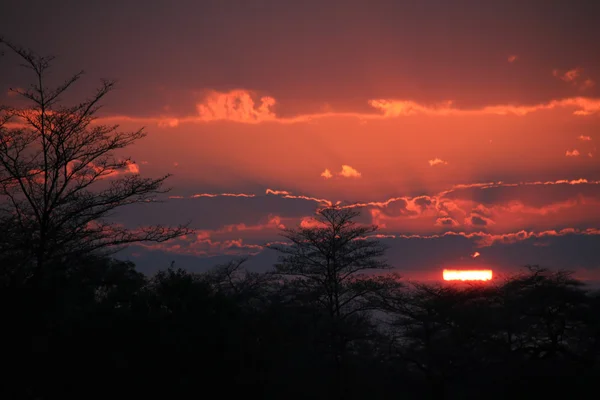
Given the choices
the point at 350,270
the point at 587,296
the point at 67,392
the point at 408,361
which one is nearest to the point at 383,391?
the point at 408,361

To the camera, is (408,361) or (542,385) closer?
(542,385)

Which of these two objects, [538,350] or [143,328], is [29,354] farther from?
[538,350]

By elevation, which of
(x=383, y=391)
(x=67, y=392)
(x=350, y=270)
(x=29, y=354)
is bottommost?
(x=383, y=391)

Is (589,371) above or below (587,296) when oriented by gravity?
below

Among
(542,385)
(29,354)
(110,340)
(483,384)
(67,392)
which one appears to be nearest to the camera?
(29,354)

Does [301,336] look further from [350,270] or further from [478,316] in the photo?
[478,316]

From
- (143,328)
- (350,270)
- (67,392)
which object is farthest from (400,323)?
(67,392)

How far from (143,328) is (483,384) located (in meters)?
22.0

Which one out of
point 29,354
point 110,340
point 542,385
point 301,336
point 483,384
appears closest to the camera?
point 29,354

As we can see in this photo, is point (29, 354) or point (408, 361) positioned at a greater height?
point (29, 354)

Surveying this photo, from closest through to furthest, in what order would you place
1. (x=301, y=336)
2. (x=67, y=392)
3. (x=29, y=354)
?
1. (x=29, y=354)
2. (x=67, y=392)
3. (x=301, y=336)

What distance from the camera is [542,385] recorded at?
3506 cm

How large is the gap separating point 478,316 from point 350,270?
8.75m

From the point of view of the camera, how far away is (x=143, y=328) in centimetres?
2300
